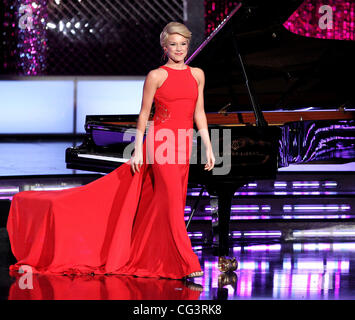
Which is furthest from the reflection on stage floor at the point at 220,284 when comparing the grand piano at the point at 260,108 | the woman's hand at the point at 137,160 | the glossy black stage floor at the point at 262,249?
the woman's hand at the point at 137,160

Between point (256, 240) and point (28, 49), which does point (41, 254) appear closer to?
point (256, 240)

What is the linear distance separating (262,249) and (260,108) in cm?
96

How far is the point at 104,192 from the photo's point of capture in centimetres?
349

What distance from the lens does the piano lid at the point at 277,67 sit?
4.16 meters

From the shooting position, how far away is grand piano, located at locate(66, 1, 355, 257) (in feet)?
12.0

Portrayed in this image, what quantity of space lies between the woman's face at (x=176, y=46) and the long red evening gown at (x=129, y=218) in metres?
0.07

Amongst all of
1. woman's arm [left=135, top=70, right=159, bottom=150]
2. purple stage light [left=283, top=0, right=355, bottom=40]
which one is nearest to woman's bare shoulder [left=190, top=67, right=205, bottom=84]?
woman's arm [left=135, top=70, right=159, bottom=150]

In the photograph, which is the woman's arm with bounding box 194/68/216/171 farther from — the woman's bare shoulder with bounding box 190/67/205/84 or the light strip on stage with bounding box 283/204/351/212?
the light strip on stage with bounding box 283/204/351/212

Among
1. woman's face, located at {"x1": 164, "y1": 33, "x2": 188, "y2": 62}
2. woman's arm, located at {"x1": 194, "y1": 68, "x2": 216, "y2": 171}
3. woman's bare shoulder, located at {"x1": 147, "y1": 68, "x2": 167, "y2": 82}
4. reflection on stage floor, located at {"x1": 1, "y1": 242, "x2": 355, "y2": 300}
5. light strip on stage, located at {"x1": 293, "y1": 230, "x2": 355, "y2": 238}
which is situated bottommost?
reflection on stage floor, located at {"x1": 1, "y1": 242, "x2": 355, "y2": 300}

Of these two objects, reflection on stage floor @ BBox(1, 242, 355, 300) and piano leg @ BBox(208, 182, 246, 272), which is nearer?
reflection on stage floor @ BBox(1, 242, 355, 300)

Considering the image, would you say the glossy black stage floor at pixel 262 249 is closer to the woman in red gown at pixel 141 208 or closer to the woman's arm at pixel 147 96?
the woman in red gown at pixel 141 208

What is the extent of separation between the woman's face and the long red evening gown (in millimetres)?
73

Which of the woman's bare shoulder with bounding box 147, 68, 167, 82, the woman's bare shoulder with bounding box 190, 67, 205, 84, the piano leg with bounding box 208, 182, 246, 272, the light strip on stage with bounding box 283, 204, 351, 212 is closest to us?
the woman's bare shoulder with bounding box 147, 68, 167, 82

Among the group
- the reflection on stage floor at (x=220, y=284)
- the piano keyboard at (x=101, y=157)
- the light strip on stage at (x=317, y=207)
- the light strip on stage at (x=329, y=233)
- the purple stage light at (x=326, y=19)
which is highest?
the purple stage light at (x=326, y=19)
